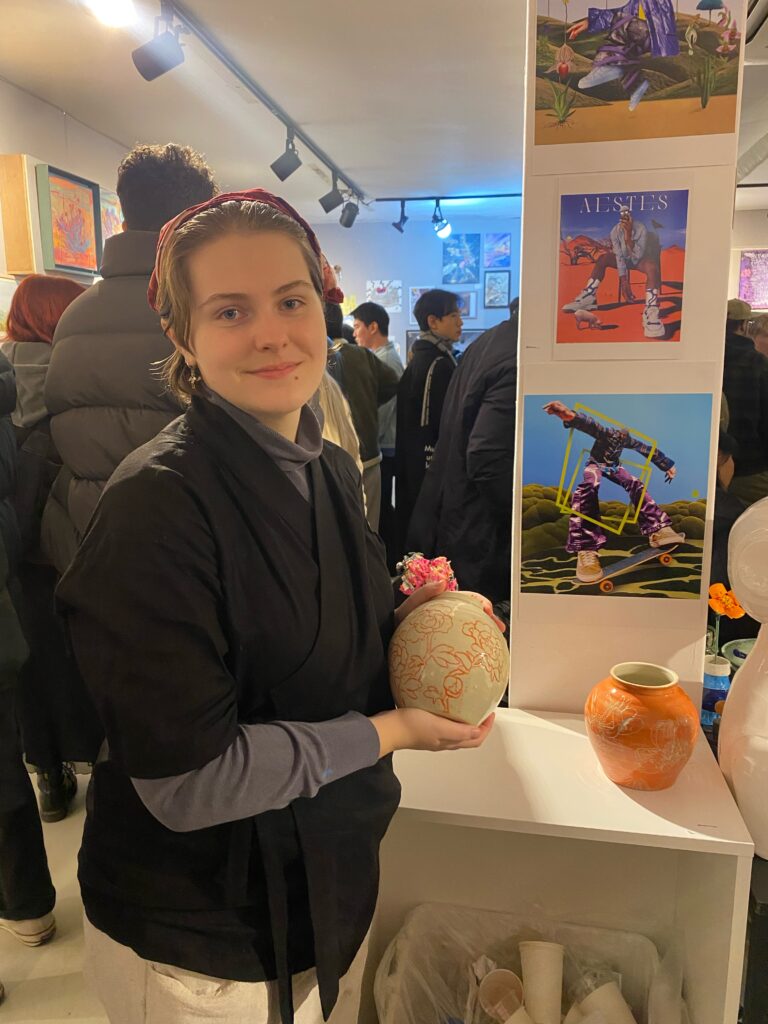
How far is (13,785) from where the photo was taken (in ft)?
5.16

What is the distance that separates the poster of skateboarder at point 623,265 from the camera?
1.20 m

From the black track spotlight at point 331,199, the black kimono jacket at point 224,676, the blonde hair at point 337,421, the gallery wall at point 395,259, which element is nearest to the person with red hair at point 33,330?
the blonde hair at point 337,421

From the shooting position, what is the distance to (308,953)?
868 millimetres

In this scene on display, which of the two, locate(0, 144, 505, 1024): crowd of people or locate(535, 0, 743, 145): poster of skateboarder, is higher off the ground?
locate(535, 0, 743, 145): poster of skateboarder

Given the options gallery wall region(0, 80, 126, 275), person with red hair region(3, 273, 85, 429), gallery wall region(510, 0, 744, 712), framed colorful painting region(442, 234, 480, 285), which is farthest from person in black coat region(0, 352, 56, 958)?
framed colorful painting region(442, 234, 480, 285)

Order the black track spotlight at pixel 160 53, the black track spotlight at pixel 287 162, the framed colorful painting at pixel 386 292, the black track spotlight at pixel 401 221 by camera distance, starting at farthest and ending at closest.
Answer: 1. the framed colorful painting at pixel 386 292
2. the black track spotlight at pixel 401 221
3. the black track spotlight at pixel 287 162
4. the black track spotlight at pixel 160 53

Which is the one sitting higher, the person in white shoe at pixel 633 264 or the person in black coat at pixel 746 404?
the person in white shoe at pixel 633 264

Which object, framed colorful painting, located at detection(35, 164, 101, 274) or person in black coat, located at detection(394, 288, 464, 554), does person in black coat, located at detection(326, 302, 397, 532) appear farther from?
framed colorful painting, located at detection(35, 164, 101, 274)

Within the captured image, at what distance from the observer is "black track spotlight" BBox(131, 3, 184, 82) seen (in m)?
2.77

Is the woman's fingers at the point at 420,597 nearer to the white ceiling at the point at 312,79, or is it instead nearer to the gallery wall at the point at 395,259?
the white ceiling at the point at 312,79

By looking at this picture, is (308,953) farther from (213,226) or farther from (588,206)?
(588,206)

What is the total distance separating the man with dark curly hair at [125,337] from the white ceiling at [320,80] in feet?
5.88

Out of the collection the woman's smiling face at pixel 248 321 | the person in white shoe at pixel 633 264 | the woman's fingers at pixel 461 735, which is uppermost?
the person in white shoe at pixel 633 264

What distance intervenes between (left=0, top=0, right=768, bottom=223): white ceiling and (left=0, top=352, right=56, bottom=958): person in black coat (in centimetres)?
220
